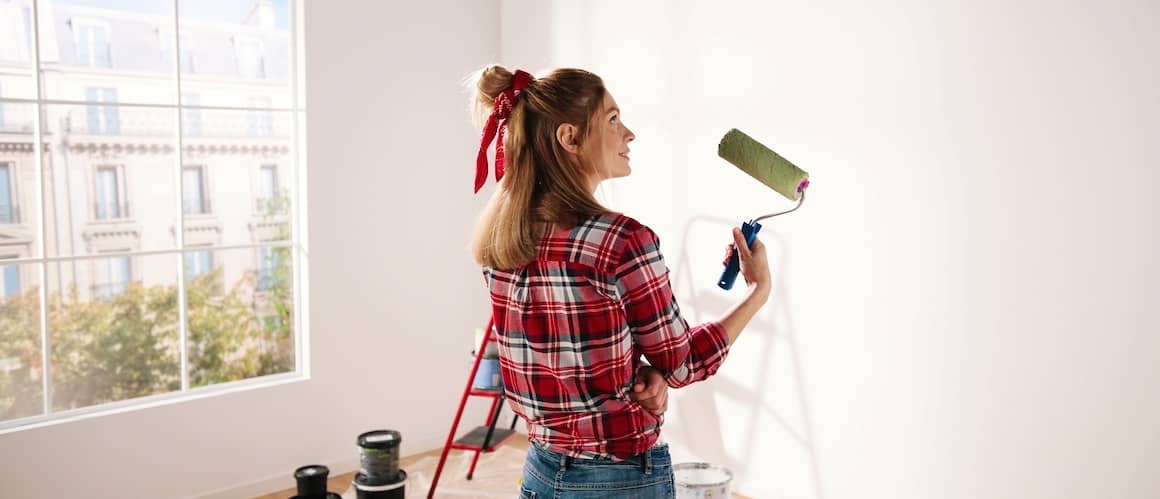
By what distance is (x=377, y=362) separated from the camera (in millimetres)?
4043

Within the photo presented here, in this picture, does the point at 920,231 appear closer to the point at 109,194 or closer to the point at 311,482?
the point at 311,482

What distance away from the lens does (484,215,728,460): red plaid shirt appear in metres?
1.48

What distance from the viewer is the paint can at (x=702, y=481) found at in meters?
2.98

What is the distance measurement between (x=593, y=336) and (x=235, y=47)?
3.19m

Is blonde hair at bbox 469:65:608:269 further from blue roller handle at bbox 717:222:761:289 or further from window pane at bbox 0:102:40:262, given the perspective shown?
window pane at bbox 0:102:40:262

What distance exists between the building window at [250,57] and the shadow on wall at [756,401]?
213 cm

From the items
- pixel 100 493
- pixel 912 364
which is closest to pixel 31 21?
pixel 100 493

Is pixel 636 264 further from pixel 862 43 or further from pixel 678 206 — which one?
pixel 678 206

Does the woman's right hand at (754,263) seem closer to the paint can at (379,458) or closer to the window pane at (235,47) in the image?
the paint can at (379,458)

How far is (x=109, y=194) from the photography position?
3.96 m

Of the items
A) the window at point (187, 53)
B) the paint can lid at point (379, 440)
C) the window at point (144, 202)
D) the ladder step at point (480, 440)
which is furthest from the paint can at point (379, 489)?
the window at point (187, 53)

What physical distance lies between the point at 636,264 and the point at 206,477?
271 cm

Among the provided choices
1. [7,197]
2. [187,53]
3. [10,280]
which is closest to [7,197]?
[7,197]

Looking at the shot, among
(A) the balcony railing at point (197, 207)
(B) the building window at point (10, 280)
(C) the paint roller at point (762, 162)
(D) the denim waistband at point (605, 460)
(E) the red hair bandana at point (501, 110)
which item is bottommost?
(D) the denim waistband at point (605, 460)
